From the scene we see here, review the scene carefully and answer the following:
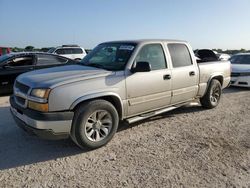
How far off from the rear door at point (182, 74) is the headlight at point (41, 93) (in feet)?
8.89

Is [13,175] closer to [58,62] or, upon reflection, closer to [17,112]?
[17,112]

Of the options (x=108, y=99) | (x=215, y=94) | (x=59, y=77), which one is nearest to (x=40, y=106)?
(x=59, y=77)

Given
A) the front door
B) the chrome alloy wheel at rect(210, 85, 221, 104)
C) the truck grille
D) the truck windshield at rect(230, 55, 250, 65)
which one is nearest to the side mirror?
the front door

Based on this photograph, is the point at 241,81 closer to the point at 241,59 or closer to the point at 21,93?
the point at 241,59

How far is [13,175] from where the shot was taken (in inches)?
135

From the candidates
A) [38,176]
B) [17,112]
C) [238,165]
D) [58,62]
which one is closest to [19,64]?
[58,62]

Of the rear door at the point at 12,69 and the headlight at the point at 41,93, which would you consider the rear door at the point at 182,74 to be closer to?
the headlight at the point at 41,93

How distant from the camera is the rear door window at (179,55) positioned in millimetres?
5500

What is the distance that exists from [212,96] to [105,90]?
3.83m

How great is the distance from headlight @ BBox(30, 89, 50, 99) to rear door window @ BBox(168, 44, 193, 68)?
2.83 m

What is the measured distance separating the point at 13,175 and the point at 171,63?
3579mm

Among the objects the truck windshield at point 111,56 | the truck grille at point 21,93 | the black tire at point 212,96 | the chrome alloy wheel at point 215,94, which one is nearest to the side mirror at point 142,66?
the truck windshield at point 111,56

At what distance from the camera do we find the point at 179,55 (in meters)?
5.69

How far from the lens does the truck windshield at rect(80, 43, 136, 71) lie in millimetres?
4730
